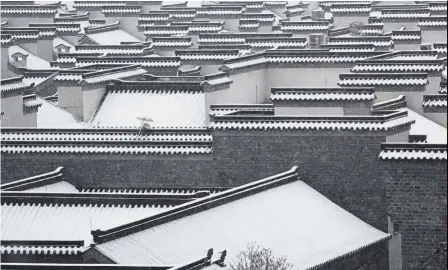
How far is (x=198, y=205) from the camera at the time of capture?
46.1m

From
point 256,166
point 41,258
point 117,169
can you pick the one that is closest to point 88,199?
point 117,169

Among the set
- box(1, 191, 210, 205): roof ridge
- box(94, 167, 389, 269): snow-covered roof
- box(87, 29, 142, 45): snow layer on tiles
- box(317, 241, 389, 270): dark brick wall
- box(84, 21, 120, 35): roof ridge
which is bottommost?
box(317, 241, 389, 270): dark brick wall

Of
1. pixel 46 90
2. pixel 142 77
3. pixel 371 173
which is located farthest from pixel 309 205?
pixel 46 90

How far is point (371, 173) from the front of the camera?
174ft

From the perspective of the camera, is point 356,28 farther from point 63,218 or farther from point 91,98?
point 63,218

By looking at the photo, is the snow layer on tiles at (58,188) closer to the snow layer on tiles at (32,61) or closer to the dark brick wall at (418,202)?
the dark brick wall at (418,202)

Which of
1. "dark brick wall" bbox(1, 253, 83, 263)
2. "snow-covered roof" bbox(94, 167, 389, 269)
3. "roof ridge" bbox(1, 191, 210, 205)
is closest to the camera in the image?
"dark brick wall" bbox(1, 253, 83, 263)

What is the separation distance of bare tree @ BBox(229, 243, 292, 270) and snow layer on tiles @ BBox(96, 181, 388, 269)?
0.50 metres

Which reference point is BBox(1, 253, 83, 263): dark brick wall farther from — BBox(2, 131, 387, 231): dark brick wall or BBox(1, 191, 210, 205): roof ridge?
BBox(2, 131, 387, 231): dark brick wall

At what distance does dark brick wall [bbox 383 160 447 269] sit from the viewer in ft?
162

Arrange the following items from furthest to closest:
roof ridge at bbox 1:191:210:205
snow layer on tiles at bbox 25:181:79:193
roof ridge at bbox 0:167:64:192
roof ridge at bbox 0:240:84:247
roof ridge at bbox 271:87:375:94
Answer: roof ridge at bbox 271:87:375:94 < snow layer on tiles at bbox 25:181:79:193 < roof ridge at bbox 0:167:64:192 < roof ridge at bbox 1:191:210:205 < roof ridge at bbox 0:240:84:247

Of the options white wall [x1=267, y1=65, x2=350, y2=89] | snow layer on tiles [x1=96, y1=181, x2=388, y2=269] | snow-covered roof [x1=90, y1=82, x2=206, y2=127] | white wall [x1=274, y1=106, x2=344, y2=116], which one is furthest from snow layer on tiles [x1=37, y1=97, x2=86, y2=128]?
snow layer on tiles [x1=96, y1=181, x2=388, y2=269]

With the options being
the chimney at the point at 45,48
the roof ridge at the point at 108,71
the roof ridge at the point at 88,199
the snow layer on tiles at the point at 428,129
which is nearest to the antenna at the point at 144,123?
the roof ridge at the point at 108,71

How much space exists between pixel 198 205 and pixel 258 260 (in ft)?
21.3
